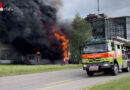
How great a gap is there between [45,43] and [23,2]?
33.4ft

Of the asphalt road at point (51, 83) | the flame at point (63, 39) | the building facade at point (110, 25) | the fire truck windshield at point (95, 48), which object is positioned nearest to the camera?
the asphalt road at point (51, 83)

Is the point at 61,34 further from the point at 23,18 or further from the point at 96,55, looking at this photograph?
the point at 96,55

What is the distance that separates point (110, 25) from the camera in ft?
238

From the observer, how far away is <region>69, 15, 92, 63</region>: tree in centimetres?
4222

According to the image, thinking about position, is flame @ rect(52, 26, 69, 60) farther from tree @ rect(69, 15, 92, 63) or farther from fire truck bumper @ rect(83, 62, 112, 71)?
fire truck bumper @ rect(83, 62, 112, 71)

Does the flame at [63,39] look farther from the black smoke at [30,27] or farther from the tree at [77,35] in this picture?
the tree at [77,35]

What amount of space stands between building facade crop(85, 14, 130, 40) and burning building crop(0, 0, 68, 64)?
1067 inches

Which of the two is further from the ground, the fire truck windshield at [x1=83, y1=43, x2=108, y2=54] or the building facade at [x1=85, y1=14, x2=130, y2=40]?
the building facade at [x1=85, y1=14, x2=130, y2=40]

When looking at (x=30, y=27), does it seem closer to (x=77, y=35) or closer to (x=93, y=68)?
(x=77, y=35)

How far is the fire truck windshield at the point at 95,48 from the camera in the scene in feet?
45.7

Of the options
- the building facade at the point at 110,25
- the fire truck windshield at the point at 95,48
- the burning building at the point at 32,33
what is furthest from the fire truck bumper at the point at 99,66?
the building facade at the point at 110,25

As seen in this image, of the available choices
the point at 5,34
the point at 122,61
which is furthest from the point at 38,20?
the point at 122,61

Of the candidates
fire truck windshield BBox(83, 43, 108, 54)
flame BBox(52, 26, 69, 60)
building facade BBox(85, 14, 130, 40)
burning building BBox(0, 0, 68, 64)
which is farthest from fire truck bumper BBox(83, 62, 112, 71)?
building facade BBox(85, 14, 130, 40)

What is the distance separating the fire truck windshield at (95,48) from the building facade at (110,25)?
5562cm
